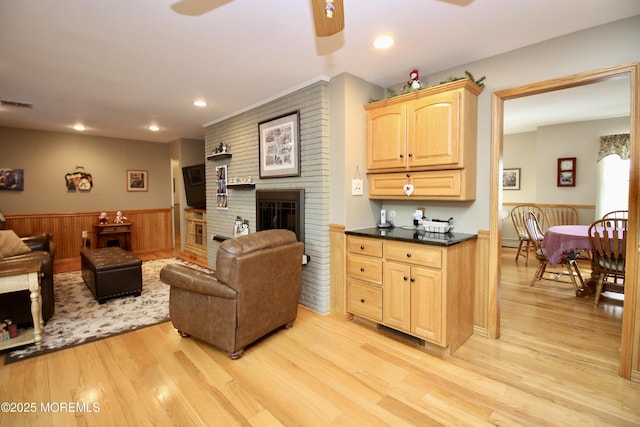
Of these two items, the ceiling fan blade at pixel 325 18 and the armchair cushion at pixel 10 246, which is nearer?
the ceiling fan blade at pixel 325 18

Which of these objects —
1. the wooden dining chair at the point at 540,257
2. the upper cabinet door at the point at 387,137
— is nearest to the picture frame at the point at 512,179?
the wooden dining chair at the point at 540,257

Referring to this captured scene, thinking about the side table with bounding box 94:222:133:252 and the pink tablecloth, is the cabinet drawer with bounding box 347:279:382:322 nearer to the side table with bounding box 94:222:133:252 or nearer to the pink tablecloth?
the pink tablecloth

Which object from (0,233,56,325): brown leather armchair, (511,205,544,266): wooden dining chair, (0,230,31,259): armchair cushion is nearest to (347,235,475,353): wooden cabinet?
(0,233,56,325): brown leather armchair

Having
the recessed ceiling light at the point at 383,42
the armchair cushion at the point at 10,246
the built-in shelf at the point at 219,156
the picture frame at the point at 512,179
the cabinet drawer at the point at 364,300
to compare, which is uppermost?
the recessed ceiling light at the point at 383,42

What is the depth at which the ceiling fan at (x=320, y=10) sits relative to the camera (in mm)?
1343

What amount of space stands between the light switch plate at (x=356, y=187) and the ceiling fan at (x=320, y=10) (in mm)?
1715

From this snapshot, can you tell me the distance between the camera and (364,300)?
293cm

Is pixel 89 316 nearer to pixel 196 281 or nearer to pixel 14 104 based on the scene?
pixel 196 281

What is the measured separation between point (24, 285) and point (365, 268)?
9.19 ft

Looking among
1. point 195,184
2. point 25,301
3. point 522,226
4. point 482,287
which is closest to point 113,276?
point 25,301

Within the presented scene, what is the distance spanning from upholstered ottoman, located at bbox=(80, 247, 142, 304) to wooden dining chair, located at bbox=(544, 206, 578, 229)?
23.3 feet

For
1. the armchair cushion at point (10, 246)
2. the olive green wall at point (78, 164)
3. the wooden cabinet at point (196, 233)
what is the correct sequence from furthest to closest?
the wooden cabinet at point (196, 233) → the olive green wall at point (78, 164) → the armchair cushion at point (10, 246)

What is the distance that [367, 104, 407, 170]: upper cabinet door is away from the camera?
288cm

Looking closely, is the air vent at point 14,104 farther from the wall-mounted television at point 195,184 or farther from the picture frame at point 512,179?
the picture frame at point 512,179
